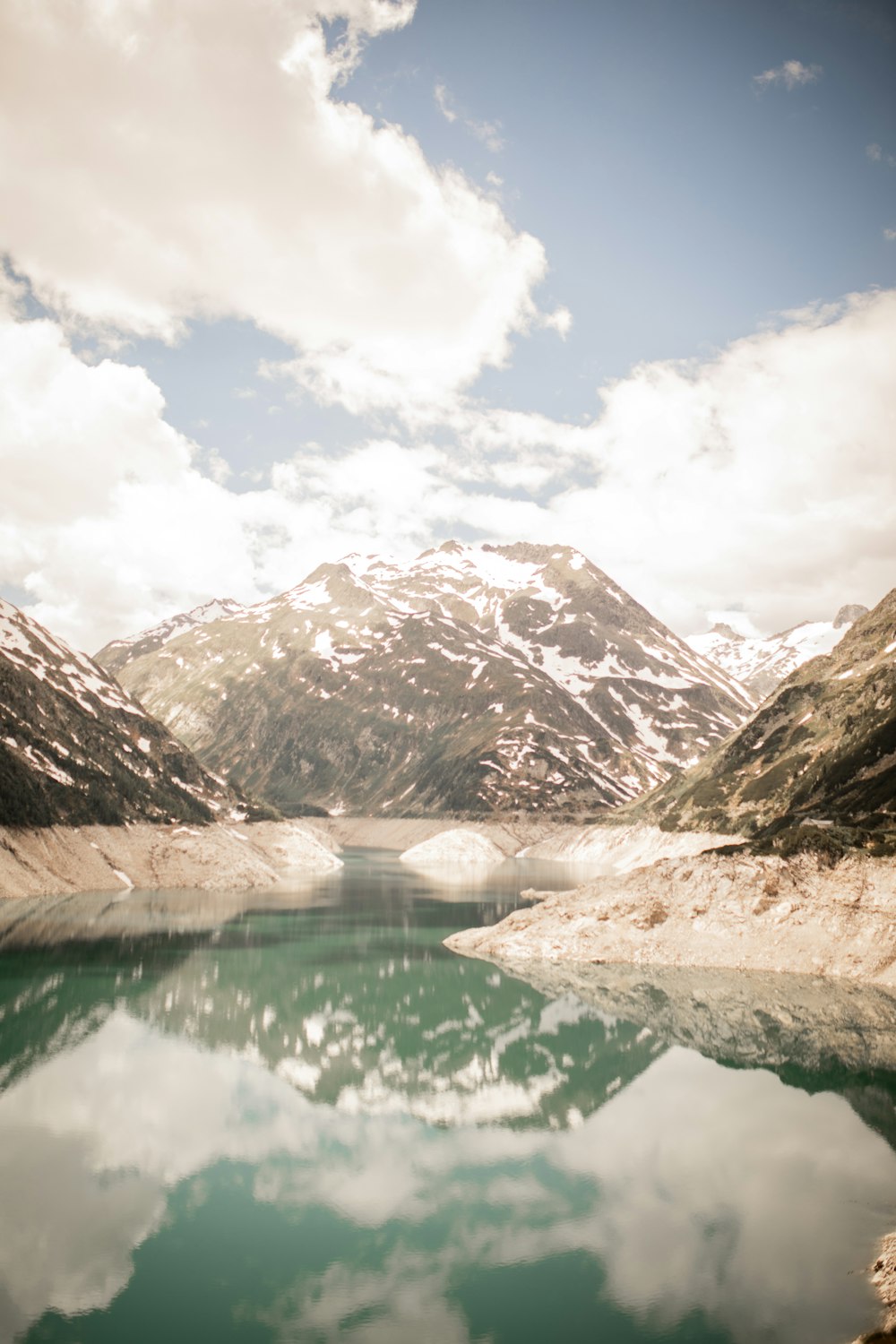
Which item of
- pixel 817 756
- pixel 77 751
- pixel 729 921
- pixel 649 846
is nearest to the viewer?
pixel 729 921

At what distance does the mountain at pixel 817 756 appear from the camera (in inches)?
3511

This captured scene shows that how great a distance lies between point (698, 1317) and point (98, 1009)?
150ft

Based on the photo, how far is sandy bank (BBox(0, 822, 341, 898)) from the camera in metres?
107

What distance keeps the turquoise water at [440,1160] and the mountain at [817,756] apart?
3281 centimetres

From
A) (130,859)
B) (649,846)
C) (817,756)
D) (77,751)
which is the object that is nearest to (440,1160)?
(130,859)

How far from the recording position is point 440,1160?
33.3 meters

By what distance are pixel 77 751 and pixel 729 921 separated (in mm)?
105512

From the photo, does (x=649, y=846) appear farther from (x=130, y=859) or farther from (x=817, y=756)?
(x=130, y=859)

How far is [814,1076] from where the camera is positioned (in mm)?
44562

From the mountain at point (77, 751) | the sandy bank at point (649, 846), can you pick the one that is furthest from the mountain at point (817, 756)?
the mountain at point (77, 751)

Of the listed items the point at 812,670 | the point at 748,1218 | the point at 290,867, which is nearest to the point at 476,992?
the point at 748,1218

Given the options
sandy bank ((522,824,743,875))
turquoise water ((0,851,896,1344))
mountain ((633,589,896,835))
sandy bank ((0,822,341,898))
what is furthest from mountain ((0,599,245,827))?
mountain ((633,589,896,835))

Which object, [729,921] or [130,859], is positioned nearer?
[729,921]

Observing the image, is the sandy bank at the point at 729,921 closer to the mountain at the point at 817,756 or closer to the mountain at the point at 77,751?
the mountain at the point at 817,756
